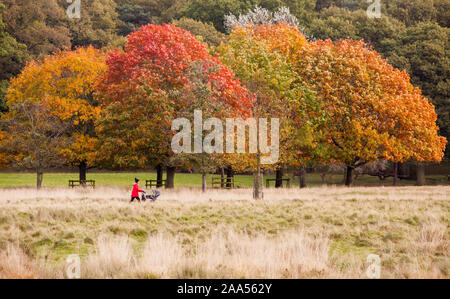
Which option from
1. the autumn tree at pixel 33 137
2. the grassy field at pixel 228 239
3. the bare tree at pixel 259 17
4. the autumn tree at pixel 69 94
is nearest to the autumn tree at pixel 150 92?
the autumn tree at pixel 69 94

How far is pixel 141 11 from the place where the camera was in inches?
3105

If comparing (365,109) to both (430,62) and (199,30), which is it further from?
(199,30)

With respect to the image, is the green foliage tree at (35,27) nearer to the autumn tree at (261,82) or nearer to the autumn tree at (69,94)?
the autumn tree at (69,94)

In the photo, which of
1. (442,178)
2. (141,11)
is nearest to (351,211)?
(442,178)

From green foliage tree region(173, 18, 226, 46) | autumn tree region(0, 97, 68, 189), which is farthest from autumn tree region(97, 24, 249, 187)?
green foliage tree region(173, 18, 226, 46)

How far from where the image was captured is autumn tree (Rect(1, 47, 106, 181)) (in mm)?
40750

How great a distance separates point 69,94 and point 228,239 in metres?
29.6

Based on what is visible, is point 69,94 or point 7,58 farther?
point 7,58

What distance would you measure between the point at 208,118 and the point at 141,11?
50.4 m

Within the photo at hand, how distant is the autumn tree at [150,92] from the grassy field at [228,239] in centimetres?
911

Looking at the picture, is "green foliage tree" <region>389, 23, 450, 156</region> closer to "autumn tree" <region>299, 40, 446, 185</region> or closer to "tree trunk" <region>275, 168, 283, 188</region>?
"autumn tree" <region>299, 40, 446, 185</region>

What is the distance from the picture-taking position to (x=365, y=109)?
137 ft

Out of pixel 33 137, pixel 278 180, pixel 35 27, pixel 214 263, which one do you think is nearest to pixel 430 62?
pixel 278 180
